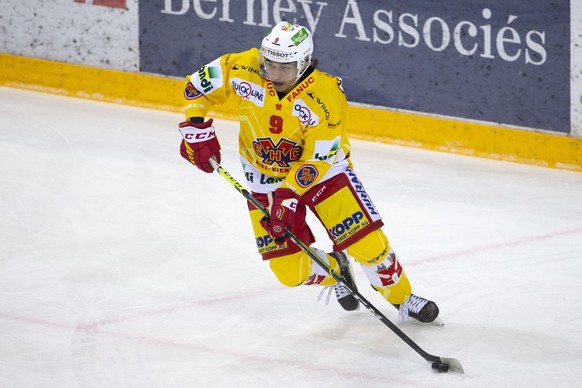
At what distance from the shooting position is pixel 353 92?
22.1 feet

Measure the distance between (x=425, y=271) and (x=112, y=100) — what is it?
3098mm

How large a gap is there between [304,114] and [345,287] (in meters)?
0.75

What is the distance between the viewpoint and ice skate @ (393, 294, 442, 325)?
433 cm

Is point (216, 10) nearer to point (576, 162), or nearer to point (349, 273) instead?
point (576, 162)

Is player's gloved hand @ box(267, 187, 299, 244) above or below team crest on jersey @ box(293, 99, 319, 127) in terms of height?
below

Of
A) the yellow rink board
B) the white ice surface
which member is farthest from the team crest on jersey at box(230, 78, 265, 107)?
the yellow rink board

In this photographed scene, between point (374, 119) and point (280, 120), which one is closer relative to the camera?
point (280, 120)

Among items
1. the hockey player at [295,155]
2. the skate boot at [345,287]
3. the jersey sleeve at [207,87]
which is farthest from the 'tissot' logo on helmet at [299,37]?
the skate boot at [345,287]

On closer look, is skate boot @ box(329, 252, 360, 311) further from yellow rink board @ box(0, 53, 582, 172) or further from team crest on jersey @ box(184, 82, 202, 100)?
yellow rink board @ box(0, 53, 582, 172)

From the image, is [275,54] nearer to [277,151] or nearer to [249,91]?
[249,91]

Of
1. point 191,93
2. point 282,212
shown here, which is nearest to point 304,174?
point 282,212

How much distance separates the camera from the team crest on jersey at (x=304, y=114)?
396 centimetres

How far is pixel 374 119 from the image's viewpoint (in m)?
6.69

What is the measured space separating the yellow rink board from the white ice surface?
4.0 inches
